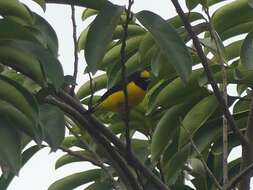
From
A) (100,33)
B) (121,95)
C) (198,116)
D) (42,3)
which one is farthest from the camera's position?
(121,95)

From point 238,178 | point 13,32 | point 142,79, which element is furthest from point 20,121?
point 142,79

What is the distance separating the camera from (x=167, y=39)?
4.72 feet

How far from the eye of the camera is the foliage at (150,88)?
143cm

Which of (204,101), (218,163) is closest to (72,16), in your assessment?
(204,101)

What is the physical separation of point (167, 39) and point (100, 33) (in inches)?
5.9

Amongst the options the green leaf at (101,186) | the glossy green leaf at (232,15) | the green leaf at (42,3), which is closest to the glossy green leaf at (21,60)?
the green leaf at (42,3)

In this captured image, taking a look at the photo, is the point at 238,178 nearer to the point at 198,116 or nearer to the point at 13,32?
the point at 198,116

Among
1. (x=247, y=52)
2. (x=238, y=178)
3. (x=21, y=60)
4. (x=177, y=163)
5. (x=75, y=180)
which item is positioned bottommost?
(x=75, y=180)

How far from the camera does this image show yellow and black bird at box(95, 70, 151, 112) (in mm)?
2707

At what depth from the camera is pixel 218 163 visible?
2189 millimetres

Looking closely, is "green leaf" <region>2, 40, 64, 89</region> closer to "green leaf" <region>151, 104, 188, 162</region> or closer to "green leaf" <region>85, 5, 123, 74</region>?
"green leaf" <region>85, 5, 123, 74</region>

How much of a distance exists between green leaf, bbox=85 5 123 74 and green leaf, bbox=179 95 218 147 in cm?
60

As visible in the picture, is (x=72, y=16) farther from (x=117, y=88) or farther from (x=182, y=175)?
(x=117, y=88)

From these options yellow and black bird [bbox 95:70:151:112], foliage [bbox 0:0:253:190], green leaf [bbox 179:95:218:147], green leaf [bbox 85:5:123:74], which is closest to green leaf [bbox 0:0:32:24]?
foliage [bbox 0:0:253:190]
